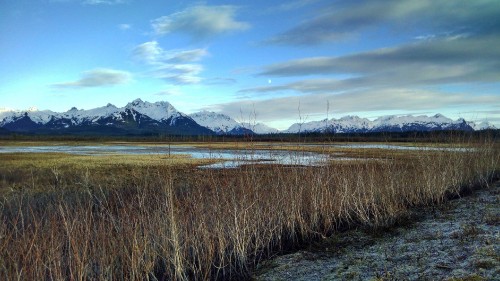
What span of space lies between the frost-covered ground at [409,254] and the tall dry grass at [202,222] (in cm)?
71

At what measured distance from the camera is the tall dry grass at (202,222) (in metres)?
7.07

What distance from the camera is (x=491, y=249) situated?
773 centimetres

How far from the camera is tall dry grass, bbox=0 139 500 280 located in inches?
278

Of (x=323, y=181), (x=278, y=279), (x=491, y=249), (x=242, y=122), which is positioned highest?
(x=242, y=122)

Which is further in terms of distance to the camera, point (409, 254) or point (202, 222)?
point (202, 222)

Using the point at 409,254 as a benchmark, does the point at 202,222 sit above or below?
above

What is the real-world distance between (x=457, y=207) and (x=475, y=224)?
10.9ft

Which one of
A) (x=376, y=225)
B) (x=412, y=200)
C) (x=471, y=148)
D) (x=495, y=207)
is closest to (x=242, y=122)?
(x=376, y=225)

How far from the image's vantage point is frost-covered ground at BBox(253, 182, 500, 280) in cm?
711

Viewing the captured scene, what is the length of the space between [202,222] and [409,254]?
4756mm

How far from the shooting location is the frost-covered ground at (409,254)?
7.11 m

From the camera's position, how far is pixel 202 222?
841cm

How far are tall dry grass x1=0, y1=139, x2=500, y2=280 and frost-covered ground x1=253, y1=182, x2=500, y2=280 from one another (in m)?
0.71

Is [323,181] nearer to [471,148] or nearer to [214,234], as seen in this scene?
[214,234]
